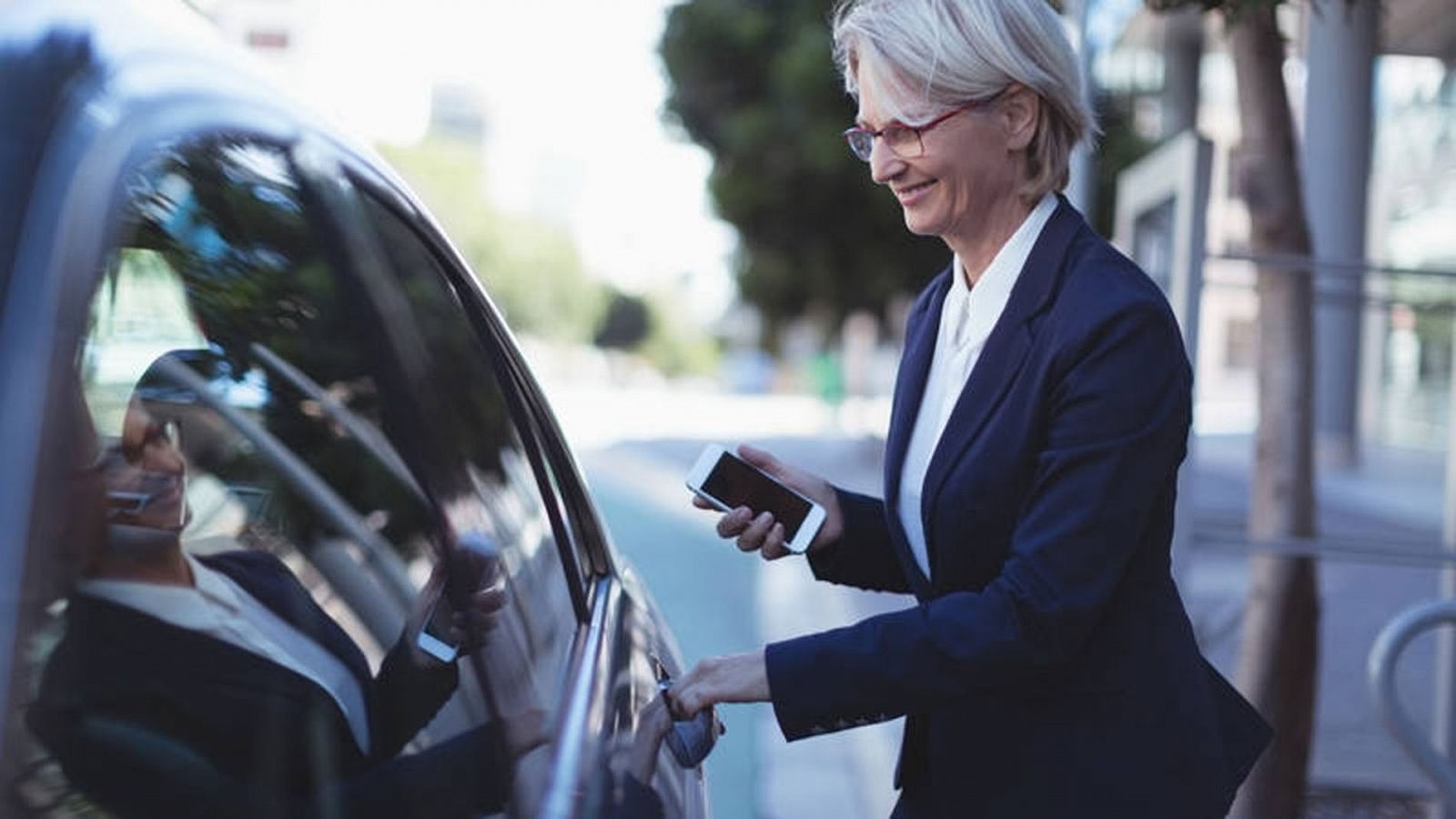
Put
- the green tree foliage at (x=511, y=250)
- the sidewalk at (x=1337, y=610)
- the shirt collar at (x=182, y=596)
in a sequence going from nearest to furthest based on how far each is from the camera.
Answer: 1. the shirt collar at (x=182, y=596)
2. the sidewalk at (x=1337, y=610)
3. the green tree foliage at (x=511, y=250)

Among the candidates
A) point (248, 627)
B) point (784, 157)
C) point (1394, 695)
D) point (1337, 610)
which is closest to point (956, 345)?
point (248, 627)

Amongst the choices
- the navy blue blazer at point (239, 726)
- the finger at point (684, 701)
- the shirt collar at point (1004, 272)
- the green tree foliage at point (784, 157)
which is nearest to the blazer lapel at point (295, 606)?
the navy blue blazer at point (239, 726)

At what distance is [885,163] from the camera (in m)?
2.05

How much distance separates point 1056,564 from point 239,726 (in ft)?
2.70

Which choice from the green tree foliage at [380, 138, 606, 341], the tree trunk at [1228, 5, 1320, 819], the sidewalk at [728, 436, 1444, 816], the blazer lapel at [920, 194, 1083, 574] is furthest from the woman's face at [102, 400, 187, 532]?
the green tree foliage at [380, 138, 606, 341]

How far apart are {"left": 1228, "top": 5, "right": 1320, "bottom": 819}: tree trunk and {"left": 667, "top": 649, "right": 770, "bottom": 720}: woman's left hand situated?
3.43 m

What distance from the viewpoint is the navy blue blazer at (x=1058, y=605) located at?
1.84 meters

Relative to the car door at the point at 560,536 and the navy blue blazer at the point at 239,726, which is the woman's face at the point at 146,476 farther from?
the car door at the point at 560,536

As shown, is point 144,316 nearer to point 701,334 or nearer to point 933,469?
point 933,469

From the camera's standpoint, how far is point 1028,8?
1992 mm

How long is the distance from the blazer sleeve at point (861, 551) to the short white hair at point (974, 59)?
518 millimetres

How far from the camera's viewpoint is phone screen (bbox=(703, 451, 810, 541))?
224 centimetres

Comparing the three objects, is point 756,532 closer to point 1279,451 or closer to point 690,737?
point 690,737

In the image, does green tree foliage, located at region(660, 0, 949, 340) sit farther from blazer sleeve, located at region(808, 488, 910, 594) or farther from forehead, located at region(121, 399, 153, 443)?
forehead, located at region(121, 399, 153, 443)
